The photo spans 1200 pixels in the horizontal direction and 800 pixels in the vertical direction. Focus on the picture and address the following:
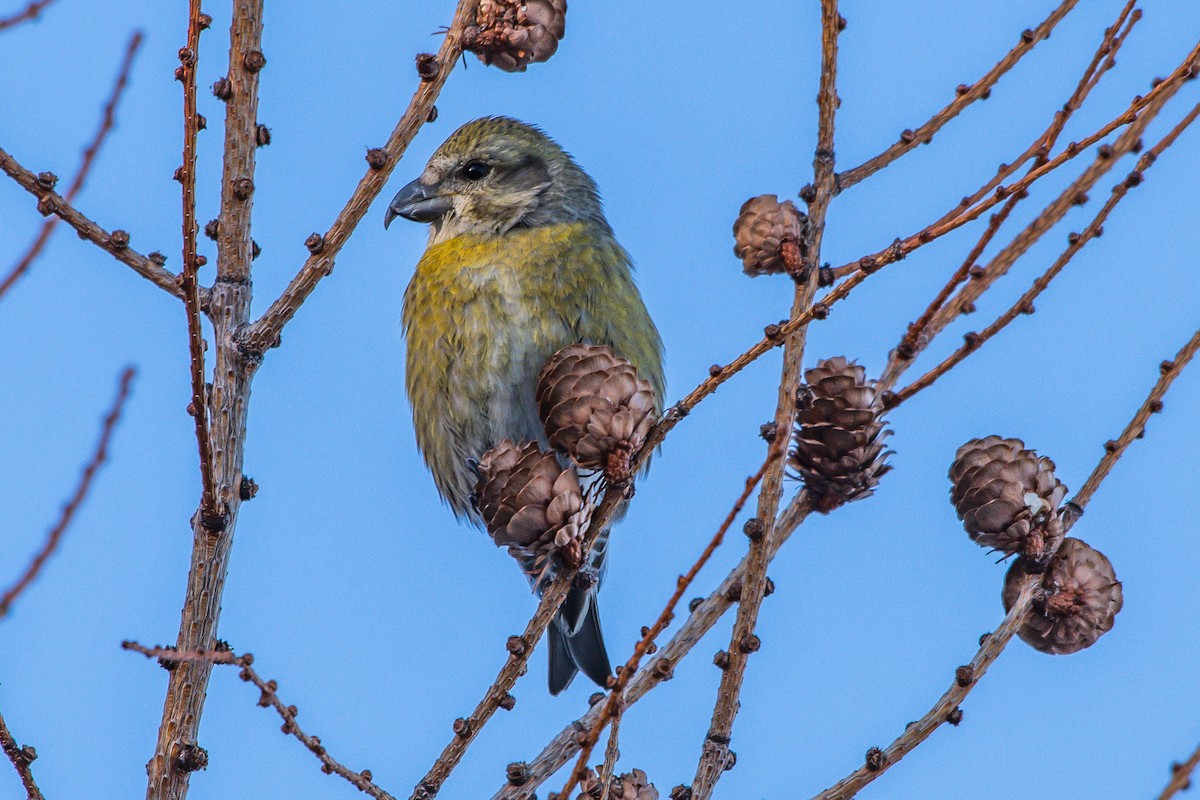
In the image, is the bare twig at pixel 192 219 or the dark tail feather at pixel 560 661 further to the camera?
the dark tail feather at pixel 560 661

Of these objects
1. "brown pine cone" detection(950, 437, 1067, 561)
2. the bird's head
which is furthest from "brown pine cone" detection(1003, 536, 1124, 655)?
the bird's head

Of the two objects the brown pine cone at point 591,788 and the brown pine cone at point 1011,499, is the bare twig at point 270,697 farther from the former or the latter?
the brown pine cone at point 1011,499

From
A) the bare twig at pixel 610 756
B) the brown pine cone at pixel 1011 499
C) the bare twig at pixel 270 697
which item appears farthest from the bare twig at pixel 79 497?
the brown pine cone at pixel 1011 499

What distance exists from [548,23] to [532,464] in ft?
2.97

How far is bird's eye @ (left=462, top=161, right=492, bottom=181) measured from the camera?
13.3ft

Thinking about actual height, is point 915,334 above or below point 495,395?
below

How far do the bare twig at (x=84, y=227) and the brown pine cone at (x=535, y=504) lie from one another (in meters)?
0.69

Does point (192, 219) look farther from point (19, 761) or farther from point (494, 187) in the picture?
point (494, 187)

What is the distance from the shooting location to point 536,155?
4.19 metres

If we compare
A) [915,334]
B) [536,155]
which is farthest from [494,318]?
[915,334]

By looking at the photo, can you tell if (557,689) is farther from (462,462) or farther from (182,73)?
(182,73)

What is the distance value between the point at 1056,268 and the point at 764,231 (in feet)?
2.02

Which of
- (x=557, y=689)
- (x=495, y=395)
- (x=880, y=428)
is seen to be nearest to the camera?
(x=880, y=428)

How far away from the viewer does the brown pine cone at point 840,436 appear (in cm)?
221
